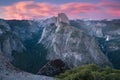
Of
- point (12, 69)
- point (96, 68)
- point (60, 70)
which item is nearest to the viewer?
point (12, 69)

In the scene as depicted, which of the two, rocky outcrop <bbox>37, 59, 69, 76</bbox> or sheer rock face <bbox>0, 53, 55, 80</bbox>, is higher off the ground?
sheer rock face <bbox>0, 53, 55, 80</bbox>

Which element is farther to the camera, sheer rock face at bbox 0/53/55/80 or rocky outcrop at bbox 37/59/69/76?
rocky outcrop at bbox 37/59/69/76

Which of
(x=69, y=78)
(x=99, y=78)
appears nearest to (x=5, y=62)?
(x=69, y=78)

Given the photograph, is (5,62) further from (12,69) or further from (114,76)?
(114,76)

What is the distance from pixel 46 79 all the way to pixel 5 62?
17.9 ft

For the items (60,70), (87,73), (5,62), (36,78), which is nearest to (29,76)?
(36,78)

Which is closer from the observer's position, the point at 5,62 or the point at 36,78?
the point at 36,78

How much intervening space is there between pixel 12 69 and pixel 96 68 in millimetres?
10516

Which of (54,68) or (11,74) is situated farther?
(54,68)

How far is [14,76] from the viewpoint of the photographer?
33.4m

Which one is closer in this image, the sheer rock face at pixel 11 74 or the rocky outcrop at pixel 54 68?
the sheer rock face at pixel 11 74

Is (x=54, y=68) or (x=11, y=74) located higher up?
(x=11, y=74)

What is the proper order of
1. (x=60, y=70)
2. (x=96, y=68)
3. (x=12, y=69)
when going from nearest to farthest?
(x=12, y=69)
(x=96, y=68)
(x=60, y=70)

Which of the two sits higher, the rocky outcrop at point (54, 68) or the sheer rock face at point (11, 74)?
the sheer rock face at point (11, 74)
